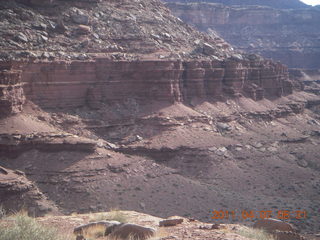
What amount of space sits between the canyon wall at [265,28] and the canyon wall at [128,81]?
6551 cm

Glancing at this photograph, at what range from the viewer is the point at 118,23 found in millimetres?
48594

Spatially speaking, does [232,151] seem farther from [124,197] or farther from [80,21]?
[80,21]

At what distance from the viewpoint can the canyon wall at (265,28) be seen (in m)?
121

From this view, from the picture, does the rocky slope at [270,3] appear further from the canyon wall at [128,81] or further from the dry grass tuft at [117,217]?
the dry grass tuft at [117,217]

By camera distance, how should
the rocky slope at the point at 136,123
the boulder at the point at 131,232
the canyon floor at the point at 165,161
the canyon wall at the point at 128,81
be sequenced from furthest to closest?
the canyon wall at the point at 128,81, the rocky slope at the point at 136,123, the canyon floor at the point at 165,161, the boulder at the point at 131,232

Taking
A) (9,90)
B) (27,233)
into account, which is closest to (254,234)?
(27,233)

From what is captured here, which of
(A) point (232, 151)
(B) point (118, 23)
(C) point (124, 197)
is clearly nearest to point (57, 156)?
(C) point (124, 197)

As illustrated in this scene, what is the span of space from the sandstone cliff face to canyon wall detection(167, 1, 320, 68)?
65.7 meters

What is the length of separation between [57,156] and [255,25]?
4439 inches

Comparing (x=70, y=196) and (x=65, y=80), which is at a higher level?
(x=65, y=80)

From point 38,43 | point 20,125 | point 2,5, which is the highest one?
point 2,5
